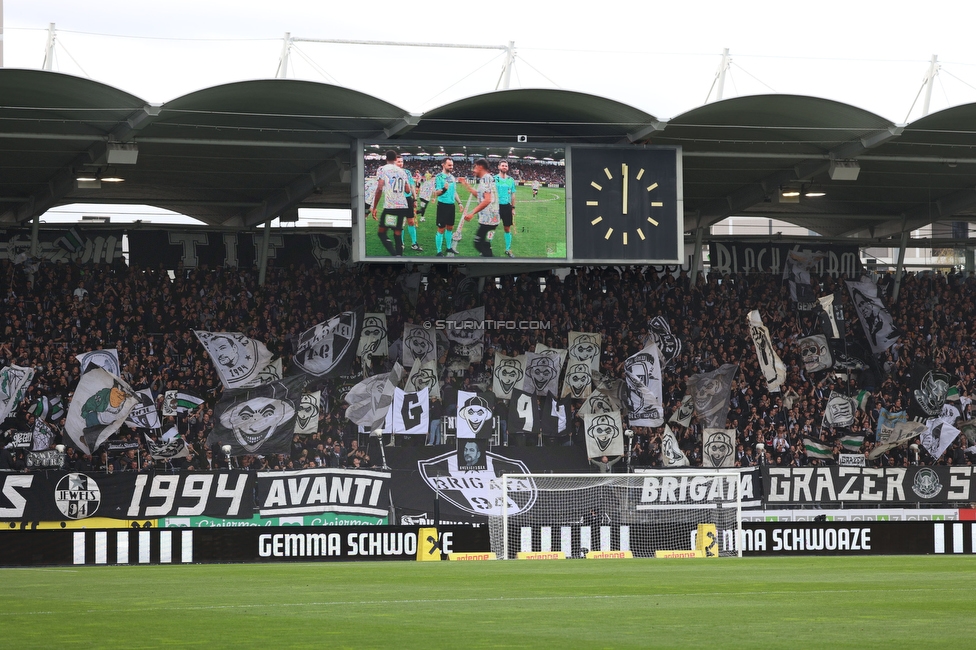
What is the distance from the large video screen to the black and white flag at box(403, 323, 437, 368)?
5386 mm

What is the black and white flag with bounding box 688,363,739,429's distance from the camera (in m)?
33.8

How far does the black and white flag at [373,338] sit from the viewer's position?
33219mm

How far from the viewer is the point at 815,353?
35.8 meters

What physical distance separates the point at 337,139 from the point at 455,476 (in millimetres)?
8478

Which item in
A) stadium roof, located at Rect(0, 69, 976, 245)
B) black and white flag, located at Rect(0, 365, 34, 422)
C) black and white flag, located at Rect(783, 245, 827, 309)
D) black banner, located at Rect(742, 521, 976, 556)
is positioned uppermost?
→ stadium roof, located at Rect(0, 69, 976, 245)

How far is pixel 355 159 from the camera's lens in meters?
28.2

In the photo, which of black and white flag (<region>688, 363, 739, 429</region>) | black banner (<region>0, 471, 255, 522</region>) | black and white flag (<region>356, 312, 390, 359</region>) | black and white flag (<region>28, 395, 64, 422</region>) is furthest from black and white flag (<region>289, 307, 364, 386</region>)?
black and white flag (<region>688, 363, 739, 429</region>)

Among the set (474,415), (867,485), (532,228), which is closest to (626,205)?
(532,228)

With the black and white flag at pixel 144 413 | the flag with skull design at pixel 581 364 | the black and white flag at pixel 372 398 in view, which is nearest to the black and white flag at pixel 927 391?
the flag with skull design at pixel 581 364

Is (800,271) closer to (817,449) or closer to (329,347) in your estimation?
(817,449)

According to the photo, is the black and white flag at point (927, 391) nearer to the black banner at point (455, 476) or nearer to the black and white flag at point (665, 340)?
the black and white flag at point (665, 340)

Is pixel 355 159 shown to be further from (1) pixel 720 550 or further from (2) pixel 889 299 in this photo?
(2) pixel 889 299

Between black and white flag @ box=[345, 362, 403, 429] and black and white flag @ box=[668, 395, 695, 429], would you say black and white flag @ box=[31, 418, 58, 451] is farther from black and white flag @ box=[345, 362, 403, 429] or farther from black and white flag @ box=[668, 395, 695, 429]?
black and white flag @ box=[668, 395, 695, 429]

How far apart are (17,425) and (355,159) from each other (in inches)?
393
